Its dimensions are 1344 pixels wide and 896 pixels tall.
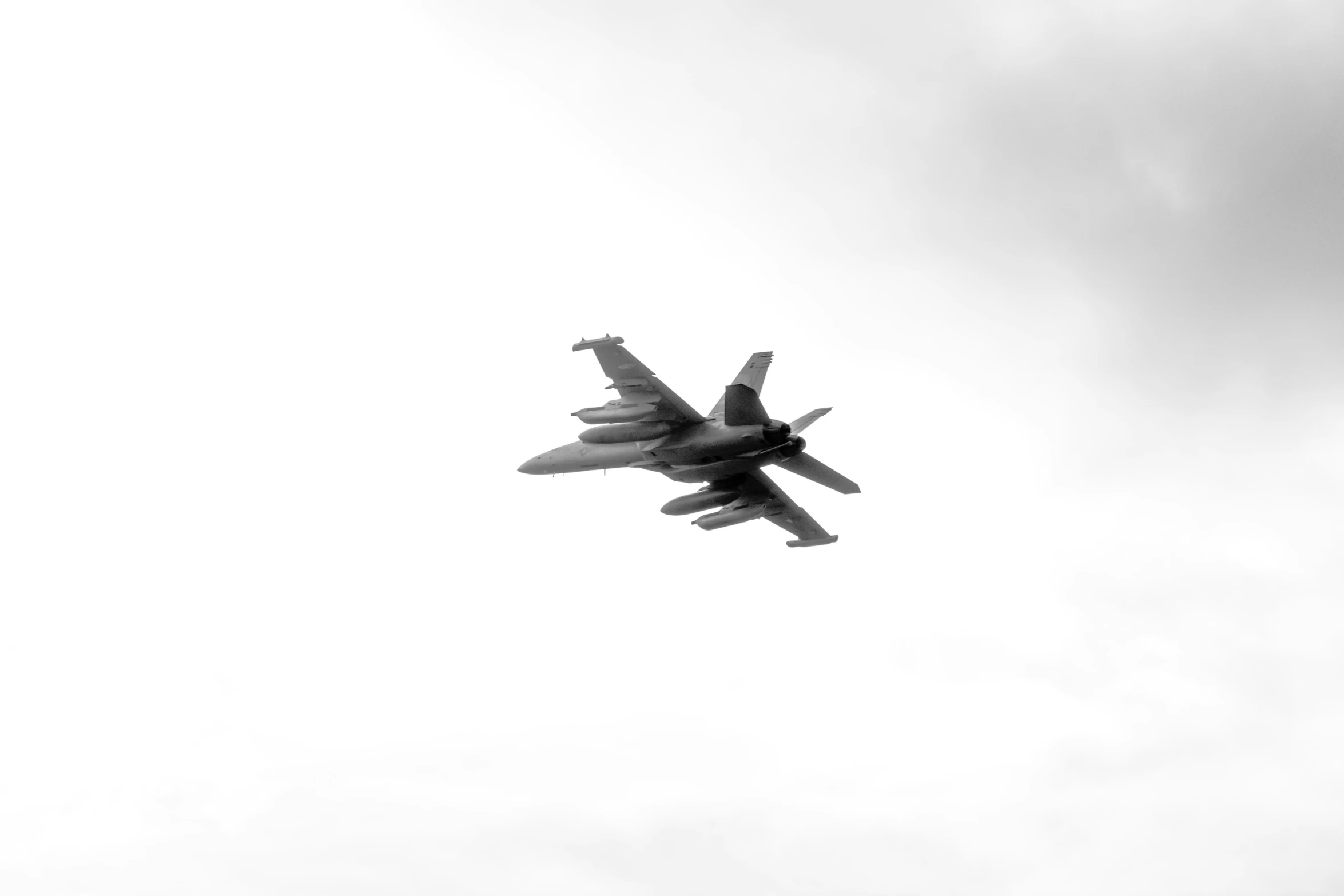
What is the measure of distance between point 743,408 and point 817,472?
676 centimetres

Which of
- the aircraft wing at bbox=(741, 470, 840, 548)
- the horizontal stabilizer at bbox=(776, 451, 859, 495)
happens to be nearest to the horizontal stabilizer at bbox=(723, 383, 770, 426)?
the horizontal stabilizer at bbox=(776, 451, 859, 495)

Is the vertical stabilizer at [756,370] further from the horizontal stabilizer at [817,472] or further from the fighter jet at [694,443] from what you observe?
the horizontal stabilizer at [817,472]

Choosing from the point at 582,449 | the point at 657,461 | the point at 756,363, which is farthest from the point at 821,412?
the point at 582,449

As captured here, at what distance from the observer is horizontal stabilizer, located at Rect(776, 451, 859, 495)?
64.4m

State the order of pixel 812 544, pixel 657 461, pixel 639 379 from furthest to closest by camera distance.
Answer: pixel 812 544
pixel 657 461
pixel 639 379

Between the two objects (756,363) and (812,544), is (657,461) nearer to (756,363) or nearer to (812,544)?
(756,363)

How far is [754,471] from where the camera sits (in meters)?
69.2

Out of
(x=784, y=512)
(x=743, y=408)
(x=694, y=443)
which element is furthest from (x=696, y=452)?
(x=784, y=512)

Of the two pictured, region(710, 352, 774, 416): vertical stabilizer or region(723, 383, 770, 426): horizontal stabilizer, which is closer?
region(723, 383, 770, 426): horizontal stabilizer

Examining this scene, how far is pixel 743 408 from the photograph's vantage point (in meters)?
60.8

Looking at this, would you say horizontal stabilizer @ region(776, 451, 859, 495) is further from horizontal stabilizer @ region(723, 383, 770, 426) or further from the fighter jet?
horizontal stabilizer @ region(723, 383, 770, 426)

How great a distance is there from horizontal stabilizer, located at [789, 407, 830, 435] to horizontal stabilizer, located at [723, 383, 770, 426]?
212 centimetres

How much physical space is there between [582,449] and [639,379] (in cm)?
906

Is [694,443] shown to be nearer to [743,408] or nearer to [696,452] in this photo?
[696,452]
